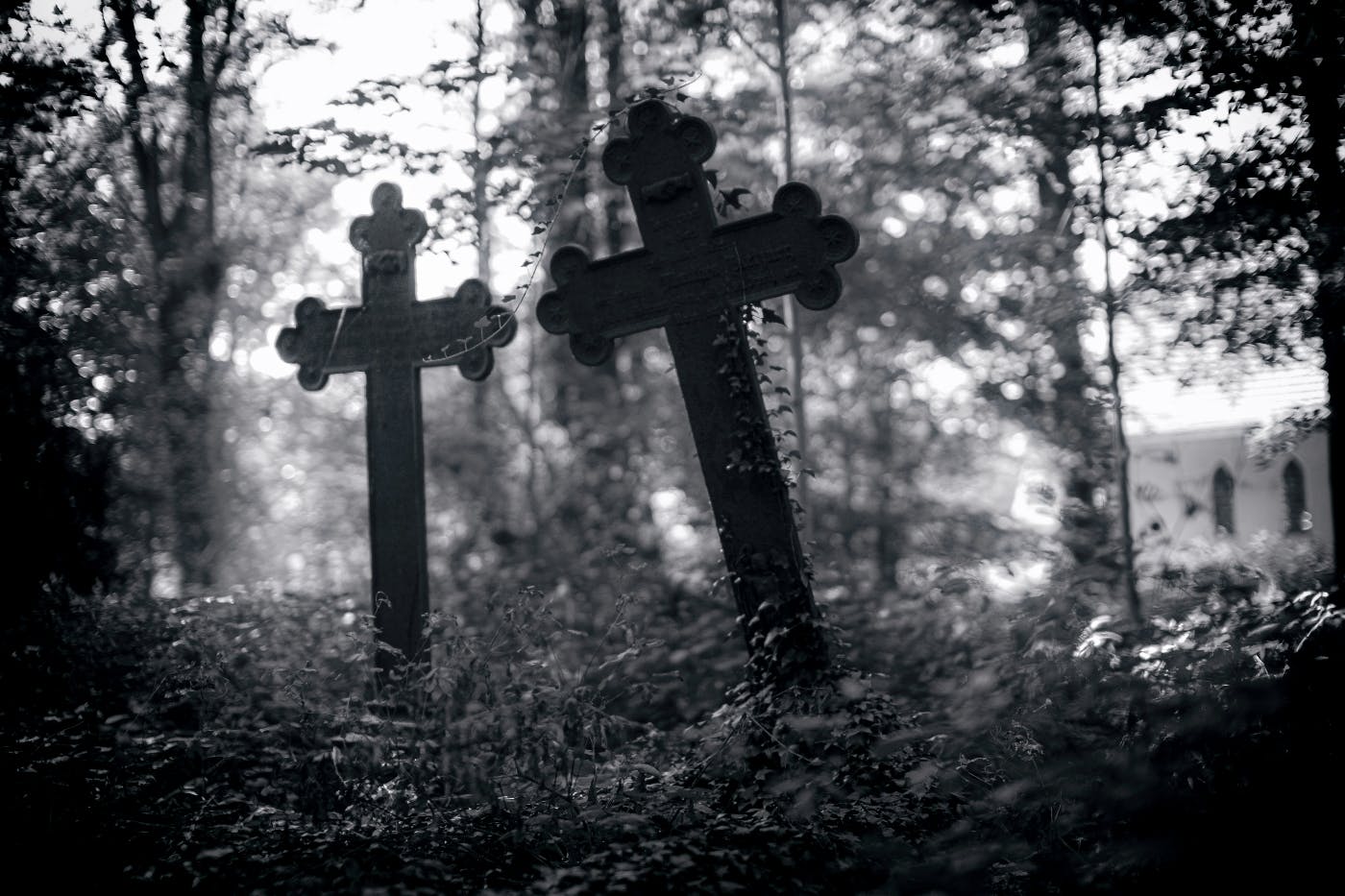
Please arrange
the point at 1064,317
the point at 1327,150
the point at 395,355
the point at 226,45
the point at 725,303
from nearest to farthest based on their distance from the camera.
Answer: the point at 1327,150, the point at 725,303, the point at 395,355, the point at 1064,317, the point at 226,45

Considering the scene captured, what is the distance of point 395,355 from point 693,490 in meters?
6.32

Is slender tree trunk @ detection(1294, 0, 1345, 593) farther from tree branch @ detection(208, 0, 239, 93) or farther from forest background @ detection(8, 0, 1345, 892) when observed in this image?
tree branch @ detection(208, 0, 239, 93)

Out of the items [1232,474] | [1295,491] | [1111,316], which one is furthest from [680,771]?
[1295,491]

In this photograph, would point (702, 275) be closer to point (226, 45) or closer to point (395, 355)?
point (395, 355)

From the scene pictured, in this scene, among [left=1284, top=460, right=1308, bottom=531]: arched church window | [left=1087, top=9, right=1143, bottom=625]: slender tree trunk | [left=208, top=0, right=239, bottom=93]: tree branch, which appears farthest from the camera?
[left=1284, top=460, right=1308, bottom=531]: arched church window

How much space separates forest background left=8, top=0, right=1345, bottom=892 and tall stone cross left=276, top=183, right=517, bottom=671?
511mm

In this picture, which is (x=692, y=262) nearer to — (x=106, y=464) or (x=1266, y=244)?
(x=1266, y=244)

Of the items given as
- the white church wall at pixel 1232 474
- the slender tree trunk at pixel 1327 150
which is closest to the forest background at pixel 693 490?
the slender tree trunk at pixel 1327 150

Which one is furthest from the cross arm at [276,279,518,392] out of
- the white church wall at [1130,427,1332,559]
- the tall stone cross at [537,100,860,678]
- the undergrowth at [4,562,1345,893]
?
the white church wall at [1130,427,1332,559]

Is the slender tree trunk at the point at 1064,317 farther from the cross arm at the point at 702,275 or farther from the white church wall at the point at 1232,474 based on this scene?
the white church wall at the point at 1232,474

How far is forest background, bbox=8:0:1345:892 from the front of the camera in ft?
12.1

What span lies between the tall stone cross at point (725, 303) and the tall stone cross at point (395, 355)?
0.77m

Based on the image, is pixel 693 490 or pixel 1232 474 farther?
pixel 1232 474

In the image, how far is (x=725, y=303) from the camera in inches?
199
